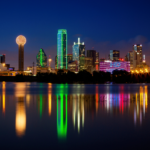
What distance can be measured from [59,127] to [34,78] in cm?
17543

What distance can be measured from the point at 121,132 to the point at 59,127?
10.2 feet

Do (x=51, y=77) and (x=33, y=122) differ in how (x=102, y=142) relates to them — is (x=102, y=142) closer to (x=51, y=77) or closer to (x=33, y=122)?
(x=33, y=122)

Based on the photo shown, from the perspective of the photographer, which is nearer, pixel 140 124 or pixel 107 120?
pixel 140 124

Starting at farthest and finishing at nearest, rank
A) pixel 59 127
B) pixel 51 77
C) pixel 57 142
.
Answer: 1. pixel 51 77
2. pixel 59 127
3. pixel 57 142

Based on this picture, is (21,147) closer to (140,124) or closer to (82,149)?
(82,149)

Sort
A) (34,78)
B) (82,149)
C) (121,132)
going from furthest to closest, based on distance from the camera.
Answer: (34,78) → (121,132) → (82,149)

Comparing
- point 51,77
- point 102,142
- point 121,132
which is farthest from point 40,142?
point 51,77

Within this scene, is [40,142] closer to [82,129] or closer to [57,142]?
[57,142]

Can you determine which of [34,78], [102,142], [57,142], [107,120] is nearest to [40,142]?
[57,142]

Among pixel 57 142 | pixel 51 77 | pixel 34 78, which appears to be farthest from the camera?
pixel 34 78

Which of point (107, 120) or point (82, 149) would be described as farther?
point (107, 120)

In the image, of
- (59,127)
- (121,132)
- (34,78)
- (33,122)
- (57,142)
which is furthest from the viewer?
(34,78)

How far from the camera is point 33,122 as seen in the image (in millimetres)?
13766

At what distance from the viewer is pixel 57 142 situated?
973 cm
